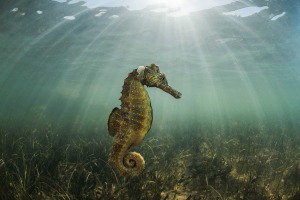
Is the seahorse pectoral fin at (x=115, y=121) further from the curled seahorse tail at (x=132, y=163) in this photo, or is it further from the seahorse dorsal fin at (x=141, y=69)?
the seahorse dorsal fin at (x=141, y=69)

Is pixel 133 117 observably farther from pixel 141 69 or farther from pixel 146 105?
pixel 141 69

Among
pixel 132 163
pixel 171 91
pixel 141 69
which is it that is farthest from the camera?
pixel 132 163

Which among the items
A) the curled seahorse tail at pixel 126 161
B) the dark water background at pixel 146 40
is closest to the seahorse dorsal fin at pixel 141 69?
the curled seahorse tail at pixel 126 161

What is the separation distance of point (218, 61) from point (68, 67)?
16350 mm

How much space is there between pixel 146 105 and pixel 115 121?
1.06 feet

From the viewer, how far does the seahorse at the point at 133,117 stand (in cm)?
241

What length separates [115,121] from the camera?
8.28 ft

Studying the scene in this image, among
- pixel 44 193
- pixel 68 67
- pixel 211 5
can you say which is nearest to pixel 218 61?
pixel 211 5

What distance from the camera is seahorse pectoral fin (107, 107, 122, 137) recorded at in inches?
97.8

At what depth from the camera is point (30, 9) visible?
1476cm

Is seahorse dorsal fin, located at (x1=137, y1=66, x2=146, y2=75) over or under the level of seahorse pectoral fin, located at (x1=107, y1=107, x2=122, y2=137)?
over

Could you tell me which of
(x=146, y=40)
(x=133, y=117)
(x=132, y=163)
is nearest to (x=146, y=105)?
(x=133, y=117)

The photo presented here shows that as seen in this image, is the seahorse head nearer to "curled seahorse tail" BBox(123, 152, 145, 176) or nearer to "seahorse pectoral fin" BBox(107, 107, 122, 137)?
"seahorse pectoral fin" BBox(107, 107, 122, 137)

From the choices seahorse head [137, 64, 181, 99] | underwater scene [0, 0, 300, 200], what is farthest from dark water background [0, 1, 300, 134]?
seahorse head [137, 64, 181, 99]
